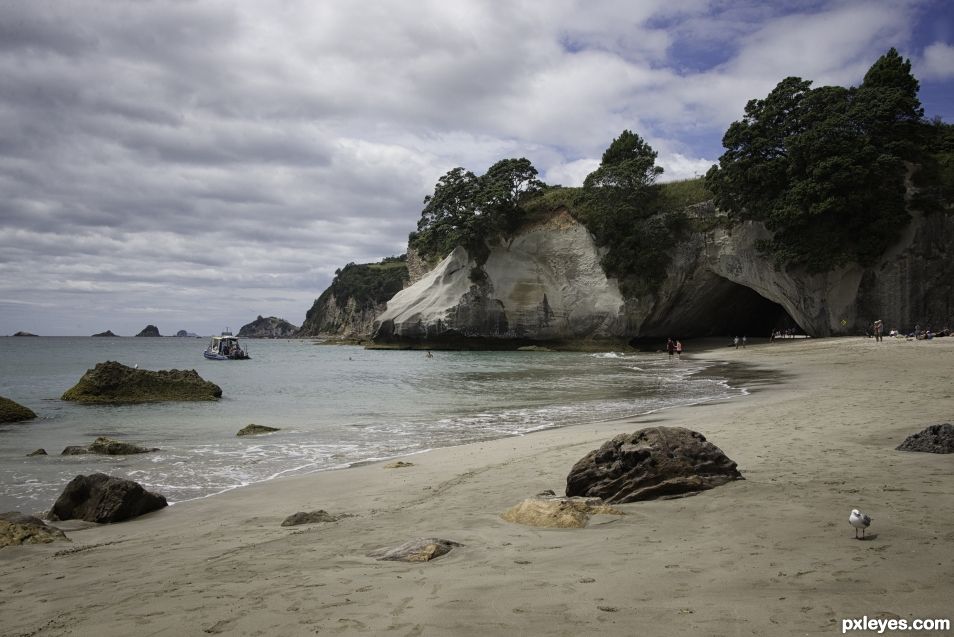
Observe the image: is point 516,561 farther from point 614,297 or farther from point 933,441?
point 614,297

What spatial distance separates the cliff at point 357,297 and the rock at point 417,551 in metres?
103

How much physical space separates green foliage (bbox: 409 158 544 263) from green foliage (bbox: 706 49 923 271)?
18.8m

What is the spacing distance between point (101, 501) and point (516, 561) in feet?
16.6

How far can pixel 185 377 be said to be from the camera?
65.8 ft

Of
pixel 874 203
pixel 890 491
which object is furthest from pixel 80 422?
pixel 874 203

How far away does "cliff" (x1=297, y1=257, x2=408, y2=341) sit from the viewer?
385 ft

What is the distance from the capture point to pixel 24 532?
17.6 ft

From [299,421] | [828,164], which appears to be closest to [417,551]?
[299,421]

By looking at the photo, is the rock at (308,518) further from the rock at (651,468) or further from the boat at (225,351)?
the boat at (225,351)

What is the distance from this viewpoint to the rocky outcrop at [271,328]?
617 feet

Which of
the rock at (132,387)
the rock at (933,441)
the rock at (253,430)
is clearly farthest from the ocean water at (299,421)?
the rock at (933,441)

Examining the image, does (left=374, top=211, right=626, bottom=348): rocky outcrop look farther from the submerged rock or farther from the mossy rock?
the submerged rock

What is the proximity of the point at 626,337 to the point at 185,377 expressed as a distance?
3752 cm

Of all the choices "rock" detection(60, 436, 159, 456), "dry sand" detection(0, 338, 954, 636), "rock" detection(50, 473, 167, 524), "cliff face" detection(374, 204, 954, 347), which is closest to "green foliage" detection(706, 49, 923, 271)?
"cliff face" detection(374, 204, 954, 347)
